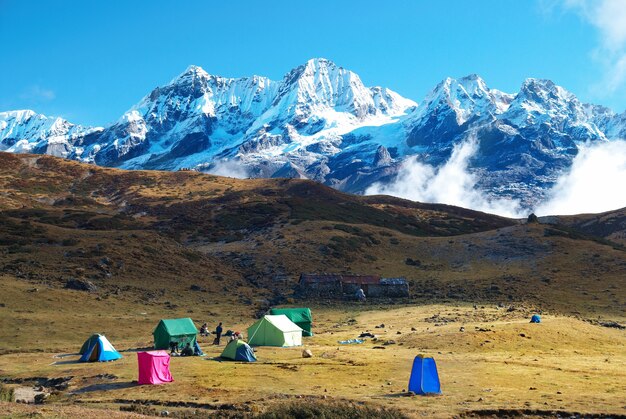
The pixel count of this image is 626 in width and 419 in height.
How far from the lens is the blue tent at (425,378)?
36938 millimetres

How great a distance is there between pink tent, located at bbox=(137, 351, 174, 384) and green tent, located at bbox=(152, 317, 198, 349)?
42.7 ft

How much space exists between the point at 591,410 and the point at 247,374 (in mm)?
21177

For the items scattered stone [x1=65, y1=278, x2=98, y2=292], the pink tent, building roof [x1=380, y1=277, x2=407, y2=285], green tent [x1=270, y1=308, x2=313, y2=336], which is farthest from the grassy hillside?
green tent [x1=270, y1=308, x2=313, y2=336]

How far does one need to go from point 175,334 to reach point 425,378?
25.0 metres

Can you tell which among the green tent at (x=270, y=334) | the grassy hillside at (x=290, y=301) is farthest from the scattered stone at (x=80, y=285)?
the green tent at (x=270, y=334)

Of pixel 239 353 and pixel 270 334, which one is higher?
pixel 270 334

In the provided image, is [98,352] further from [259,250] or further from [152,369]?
[259,250]

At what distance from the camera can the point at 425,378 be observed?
37.1 m

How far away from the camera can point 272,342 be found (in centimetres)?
5922

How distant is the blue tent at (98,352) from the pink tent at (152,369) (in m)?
9.84

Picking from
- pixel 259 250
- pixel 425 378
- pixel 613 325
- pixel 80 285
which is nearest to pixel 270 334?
pixel 425 378

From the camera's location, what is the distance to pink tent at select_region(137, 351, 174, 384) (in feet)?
133

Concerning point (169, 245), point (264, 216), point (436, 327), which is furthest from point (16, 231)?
point (436, 327)

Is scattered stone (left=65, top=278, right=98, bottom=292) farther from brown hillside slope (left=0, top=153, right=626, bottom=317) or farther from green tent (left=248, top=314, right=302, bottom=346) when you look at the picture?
green tent (left=248, top=314, right=302, bottom=346)
